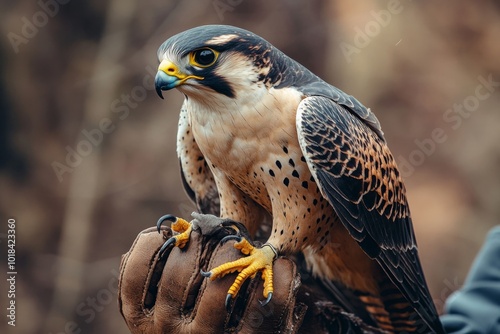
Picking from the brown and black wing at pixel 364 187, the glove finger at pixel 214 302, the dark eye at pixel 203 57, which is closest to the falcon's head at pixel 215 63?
the dark eye at pixel 203 57

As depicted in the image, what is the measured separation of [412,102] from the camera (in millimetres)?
4941

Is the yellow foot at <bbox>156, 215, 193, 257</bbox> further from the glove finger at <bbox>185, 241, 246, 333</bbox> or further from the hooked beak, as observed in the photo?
the hooked beak

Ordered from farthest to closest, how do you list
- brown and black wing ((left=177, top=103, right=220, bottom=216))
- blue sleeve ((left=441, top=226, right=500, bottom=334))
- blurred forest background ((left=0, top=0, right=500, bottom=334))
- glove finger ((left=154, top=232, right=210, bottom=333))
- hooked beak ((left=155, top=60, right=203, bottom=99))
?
blurred forest background ((left=0, top=0, right=500, bottom=334)) → blue sleeve ((left=441, top=226, right=500, bottom=334)) → brown and black wing ((left=177, top=103, right=220, bottom=216)) → glove finger ((left=154, top=232, right=210, bottom=333)) → hooked beak ((left=155, top=60, right=203, bottom=99))

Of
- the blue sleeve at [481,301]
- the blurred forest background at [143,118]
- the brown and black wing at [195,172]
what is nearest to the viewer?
the brown and black wing at [195,172]

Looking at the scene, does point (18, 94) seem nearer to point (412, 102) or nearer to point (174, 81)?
point (412, 102)

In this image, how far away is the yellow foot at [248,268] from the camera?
1.71 meters

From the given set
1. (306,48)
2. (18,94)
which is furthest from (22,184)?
(306,48)

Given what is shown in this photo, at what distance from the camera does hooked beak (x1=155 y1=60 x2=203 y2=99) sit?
1655 mm

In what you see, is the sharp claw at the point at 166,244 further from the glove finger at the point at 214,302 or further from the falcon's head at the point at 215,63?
the falcon's head at the point at 215,63

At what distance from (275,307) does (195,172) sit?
1.85 ft

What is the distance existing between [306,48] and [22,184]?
2.28 metres

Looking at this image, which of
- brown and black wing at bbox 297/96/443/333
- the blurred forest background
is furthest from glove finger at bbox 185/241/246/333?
the blurred forest background

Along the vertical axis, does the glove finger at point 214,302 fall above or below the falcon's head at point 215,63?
below

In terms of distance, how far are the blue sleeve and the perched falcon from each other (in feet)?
1.02
